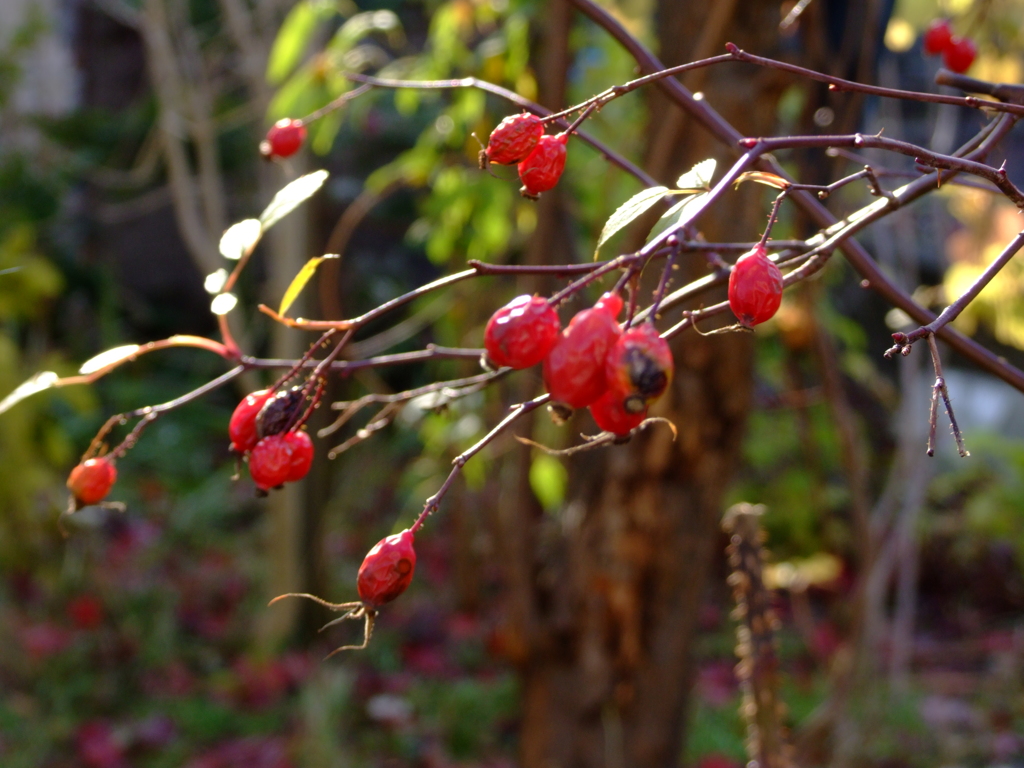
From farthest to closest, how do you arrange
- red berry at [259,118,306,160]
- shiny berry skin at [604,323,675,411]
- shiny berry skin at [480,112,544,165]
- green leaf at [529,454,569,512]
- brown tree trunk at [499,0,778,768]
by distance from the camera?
1. green leaf at [529,454,569,512]
2. brown tree trunk at [499,0,778,768]
3. red berry at [259,118,306,160]
4. shiny berry skin at [480,112,544,165]
5. shiny berry skin at [604,323,675,411]

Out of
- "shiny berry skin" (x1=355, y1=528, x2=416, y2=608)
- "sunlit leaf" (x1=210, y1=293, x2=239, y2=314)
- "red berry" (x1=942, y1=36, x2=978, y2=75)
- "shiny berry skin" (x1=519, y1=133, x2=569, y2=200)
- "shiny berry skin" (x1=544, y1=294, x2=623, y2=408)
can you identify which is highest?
"red berry" (x1=942, y1=36, x2=978, y2=75)

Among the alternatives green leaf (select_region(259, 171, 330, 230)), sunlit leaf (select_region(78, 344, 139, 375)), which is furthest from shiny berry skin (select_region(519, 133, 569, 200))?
sunlit leaf (select_region(78, 344, 139, 375))

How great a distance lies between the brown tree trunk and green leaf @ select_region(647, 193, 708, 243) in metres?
1.30

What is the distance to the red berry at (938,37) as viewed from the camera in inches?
38.9

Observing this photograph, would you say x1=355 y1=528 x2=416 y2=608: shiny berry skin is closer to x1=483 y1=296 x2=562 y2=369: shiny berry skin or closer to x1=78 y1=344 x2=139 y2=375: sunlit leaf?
x1=483 y1=296 x2=562 y2=369: shiny berry skin

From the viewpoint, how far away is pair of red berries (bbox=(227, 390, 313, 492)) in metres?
0.54

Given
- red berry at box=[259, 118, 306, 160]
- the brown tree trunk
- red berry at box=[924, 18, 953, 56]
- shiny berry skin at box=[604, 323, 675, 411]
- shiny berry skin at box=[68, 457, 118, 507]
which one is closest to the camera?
shiny berry skin at box=[604, 323, 675, 411]

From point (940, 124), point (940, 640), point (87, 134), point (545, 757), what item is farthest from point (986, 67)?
point (87, 134)

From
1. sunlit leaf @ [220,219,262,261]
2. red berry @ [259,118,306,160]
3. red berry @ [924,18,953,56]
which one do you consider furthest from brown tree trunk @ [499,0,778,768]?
sunlit leaf @ [220,219,262,261]

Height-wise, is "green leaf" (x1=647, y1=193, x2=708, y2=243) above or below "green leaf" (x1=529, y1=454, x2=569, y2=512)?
below

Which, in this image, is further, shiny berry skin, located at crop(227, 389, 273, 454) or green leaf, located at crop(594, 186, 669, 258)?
shiny berry skin, located at crop(227, 389, 273, 454)

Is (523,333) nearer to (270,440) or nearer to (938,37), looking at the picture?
(270,440)

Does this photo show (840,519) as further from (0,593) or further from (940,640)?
(0,593)

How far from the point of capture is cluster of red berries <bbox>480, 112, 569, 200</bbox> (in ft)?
1.71
